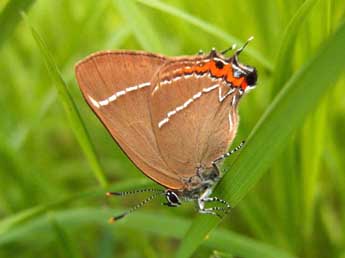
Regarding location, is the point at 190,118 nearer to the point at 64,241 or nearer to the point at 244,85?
the point at 244,85

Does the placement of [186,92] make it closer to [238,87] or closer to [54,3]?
[238,87]

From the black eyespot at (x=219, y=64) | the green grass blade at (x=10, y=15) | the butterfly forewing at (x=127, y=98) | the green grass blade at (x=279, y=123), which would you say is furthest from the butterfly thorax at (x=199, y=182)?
the green grass blade at (x=10, y=15)

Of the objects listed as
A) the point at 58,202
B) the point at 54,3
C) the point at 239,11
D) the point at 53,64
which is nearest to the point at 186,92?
the point at 53,64

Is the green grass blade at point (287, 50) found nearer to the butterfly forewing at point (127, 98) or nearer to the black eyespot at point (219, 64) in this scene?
the black eyespot at point (219, 64)

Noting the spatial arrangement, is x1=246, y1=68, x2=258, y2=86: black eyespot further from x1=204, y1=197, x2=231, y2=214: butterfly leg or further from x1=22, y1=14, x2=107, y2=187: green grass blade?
x1=22, y1=14, x2=107, y2=187: green grass blade

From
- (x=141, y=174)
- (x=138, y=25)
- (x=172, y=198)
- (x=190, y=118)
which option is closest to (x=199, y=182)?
(x=172, y=198)

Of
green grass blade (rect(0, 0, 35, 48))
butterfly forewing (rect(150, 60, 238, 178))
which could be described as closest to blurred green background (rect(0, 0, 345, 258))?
green grass blade (rect(0, 0, 35, 48))

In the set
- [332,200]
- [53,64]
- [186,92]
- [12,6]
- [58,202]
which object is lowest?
[332,200]
